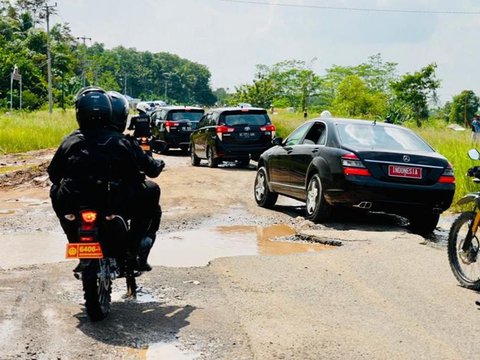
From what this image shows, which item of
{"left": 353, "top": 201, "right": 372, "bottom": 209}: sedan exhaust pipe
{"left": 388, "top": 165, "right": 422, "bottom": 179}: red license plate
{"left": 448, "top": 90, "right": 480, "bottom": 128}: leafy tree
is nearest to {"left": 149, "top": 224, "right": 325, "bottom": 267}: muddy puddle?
{"left": 353, "top": 201, "right": 372, "bottom": 209}: sedan exhaust pipe

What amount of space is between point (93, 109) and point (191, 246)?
13.1 ft

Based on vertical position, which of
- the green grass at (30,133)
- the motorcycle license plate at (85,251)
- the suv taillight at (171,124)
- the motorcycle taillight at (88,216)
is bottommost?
the green grass at (30,133)

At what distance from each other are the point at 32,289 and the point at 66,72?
80522 millimetres

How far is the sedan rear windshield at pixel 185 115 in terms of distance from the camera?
89.6 ft

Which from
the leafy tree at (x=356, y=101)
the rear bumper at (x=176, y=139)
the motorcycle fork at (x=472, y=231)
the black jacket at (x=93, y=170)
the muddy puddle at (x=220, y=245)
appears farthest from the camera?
the leafy tree at (x=356, y=101)

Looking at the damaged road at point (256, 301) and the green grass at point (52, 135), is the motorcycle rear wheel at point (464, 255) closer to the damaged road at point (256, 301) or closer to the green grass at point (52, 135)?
the damaged road at point (256, 301)

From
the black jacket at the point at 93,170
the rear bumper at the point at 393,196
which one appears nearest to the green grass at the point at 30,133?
the rear bumper at the point at 393,196

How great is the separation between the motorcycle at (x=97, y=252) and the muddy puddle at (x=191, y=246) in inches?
102

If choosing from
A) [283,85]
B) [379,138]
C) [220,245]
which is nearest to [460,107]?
[283,85]

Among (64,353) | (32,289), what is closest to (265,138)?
(32,289)

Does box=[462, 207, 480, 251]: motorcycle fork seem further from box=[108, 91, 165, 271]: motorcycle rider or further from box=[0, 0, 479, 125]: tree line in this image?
box=[0, 0, 479, 125]: tree line

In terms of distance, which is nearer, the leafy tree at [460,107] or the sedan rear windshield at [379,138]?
the sedan rear windshield at [379,138]

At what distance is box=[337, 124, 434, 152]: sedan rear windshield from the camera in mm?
10609

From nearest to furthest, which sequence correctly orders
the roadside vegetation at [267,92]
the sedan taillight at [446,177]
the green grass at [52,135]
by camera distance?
1. the sedan taillight at [446,177]
2. the green grass at [52,135]
3. the roadside vegetation at [267,92]
